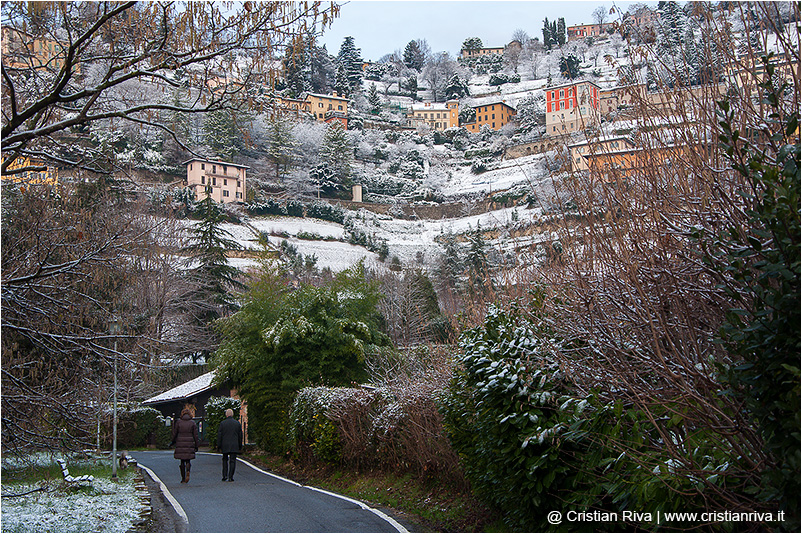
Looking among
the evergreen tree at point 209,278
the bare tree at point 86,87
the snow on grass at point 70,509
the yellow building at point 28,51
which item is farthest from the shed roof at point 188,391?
the yellow building at point 28,51

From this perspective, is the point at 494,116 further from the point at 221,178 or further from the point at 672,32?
the point at 672,32

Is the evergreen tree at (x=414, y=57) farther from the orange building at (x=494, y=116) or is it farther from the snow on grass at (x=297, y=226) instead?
the snow on grass at (x=297, y=226)

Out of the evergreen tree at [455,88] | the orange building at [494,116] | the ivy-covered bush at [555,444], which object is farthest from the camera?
the evergreen tree at [455,88]

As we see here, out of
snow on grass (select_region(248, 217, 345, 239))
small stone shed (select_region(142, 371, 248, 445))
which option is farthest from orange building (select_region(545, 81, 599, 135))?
snow on grass (select_region(248, 217, 345, 239))

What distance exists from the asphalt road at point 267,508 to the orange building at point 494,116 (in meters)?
133

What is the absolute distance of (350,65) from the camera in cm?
15988

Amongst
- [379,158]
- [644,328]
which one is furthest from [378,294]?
[379,158]

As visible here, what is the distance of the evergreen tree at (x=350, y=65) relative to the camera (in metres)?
146

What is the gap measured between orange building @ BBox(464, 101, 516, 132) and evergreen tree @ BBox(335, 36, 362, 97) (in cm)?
2923

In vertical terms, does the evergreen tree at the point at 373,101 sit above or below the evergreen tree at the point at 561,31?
below

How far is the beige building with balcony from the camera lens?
8669cm

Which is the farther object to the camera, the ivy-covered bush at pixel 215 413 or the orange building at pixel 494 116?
the orange building at pixel 494 116

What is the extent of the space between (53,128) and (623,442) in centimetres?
503

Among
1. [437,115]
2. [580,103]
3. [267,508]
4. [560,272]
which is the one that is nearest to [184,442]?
[267,508]
